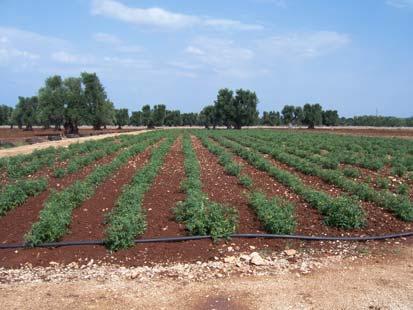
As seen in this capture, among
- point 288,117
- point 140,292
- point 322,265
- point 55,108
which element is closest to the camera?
point 140,292

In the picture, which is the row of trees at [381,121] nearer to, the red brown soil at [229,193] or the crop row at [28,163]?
the crop row at [28,163]

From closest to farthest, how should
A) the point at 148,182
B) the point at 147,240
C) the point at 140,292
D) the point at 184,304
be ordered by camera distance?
the point at 184,304, the point at 140,292, the point at 147,240, the point at 148,182

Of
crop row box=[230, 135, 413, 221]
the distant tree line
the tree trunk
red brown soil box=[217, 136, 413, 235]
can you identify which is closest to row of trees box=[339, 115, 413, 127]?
the distant tree line

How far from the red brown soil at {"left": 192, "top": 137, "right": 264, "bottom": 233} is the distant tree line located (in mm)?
54096

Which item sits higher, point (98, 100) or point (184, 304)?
point (98, 100)

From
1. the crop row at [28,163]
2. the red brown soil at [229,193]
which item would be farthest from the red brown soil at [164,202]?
the crop row at [28,163]

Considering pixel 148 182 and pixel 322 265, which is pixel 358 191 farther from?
pixel 148 182

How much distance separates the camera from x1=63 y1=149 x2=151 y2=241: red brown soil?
7723 millimetres

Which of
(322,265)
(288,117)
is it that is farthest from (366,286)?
(288,117)

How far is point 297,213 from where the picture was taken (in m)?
9.09

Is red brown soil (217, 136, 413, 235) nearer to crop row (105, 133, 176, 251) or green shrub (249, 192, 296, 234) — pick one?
green shrub (249, 192, 296, 234)

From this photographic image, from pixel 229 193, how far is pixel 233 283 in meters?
5.14

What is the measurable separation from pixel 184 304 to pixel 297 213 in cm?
445

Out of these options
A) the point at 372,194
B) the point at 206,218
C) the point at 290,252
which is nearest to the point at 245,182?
the point at 372,194
